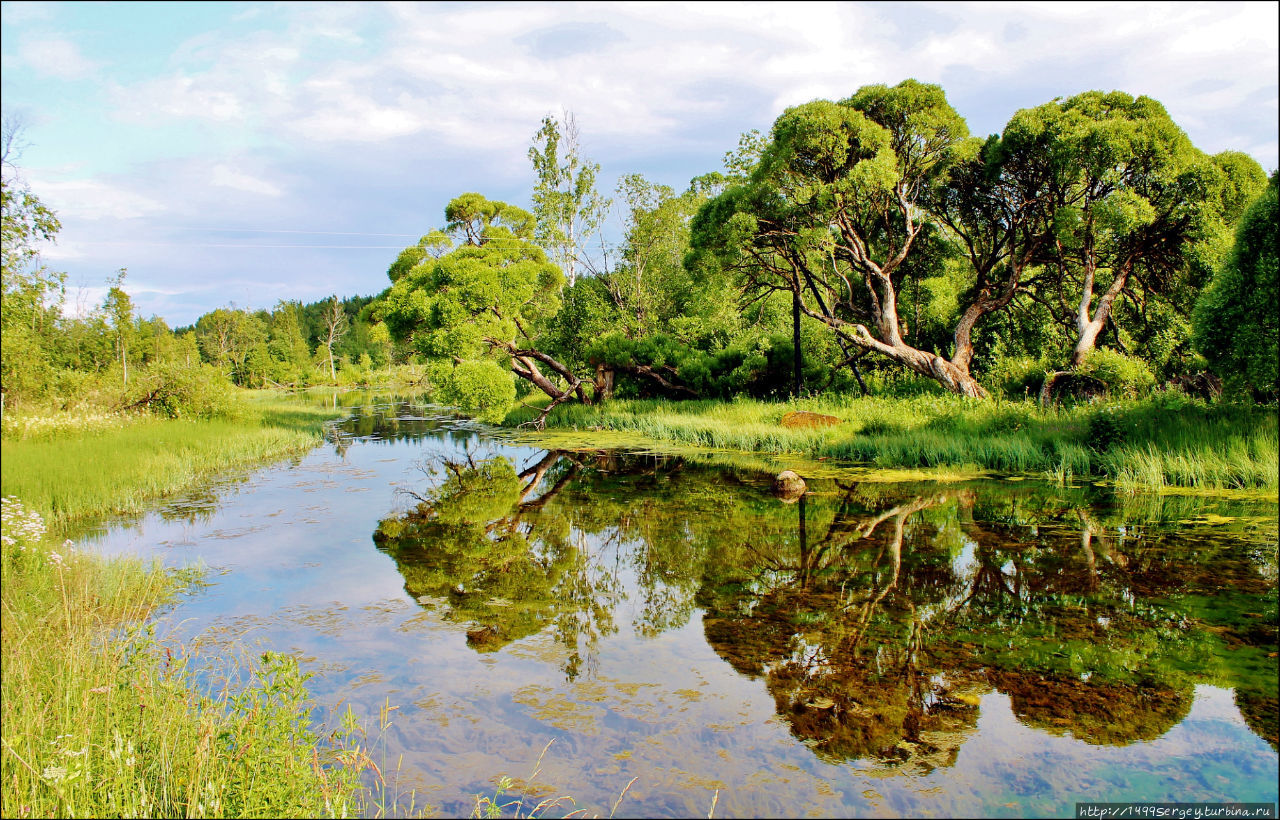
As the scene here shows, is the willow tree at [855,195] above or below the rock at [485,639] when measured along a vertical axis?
above

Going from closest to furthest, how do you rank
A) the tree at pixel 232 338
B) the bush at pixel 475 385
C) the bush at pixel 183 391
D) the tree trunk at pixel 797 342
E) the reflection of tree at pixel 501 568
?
the reflection of tree at pixel 501 568, the bush at pixel 183 391, the bush at pixel 475 385, the tree trunk at pixel 797 342, the tree at pixel 232 338

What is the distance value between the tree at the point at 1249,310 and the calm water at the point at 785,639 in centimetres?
220

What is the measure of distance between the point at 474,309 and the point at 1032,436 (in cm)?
1498

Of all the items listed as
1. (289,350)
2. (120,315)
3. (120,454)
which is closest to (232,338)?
(289,350)

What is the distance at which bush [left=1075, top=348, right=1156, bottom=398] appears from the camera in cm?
1527

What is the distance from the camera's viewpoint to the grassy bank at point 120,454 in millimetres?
3945

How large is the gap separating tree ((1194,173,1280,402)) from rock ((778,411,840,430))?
7.54m

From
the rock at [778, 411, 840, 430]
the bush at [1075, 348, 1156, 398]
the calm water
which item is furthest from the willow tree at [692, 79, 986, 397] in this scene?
the calm water

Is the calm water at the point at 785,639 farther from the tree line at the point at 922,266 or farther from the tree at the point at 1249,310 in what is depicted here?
the tree line at the point at 922,266

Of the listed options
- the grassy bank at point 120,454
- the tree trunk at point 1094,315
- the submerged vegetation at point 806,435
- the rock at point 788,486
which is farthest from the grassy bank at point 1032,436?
the grassy bank at point 120,454

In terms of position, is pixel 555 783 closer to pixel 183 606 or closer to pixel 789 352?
pixel 183 606

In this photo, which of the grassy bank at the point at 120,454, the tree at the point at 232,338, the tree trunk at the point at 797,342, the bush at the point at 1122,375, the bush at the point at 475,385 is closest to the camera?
the grassy bank at the point at 120,454

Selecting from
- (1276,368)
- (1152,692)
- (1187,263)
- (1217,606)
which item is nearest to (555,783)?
(1152,692)

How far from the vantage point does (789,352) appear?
22.8m
